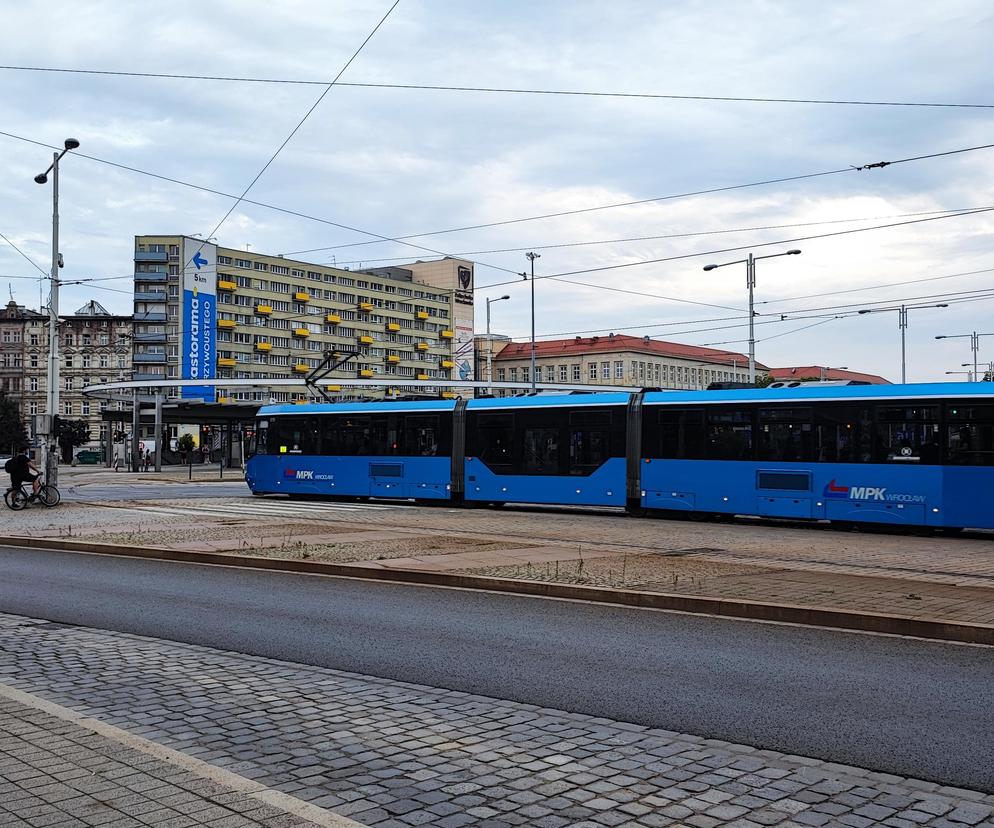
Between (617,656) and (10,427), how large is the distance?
362 ft

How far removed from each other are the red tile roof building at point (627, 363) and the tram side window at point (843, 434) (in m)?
104

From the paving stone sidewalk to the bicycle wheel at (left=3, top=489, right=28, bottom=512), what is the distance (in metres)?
23.2

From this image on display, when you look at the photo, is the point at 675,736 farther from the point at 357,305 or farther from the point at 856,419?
the point at 357,305

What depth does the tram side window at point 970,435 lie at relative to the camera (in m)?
19.3

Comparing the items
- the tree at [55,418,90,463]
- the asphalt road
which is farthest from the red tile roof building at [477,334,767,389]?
the asphalt road

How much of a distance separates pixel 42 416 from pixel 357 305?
115276mm

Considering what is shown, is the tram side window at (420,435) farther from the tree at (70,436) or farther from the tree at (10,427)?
the tree at (10,427)

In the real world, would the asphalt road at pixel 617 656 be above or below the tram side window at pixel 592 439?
below

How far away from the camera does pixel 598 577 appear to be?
12008 mm

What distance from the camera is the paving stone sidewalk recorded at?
415 cm

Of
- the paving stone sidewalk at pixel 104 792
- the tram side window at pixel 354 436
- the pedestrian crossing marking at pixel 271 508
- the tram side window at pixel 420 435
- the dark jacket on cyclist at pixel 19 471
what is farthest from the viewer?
the tram side window at pixel 354 436

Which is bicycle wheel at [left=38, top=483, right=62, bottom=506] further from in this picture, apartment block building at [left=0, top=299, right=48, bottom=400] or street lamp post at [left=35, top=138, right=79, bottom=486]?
apartment block building at [left=0, top=299, right=48, bottom=400]

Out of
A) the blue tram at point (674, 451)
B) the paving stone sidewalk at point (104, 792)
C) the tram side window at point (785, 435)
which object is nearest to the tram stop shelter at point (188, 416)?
the blue tram at point (674, 451)

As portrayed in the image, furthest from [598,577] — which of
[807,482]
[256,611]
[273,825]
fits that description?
[807,482]
